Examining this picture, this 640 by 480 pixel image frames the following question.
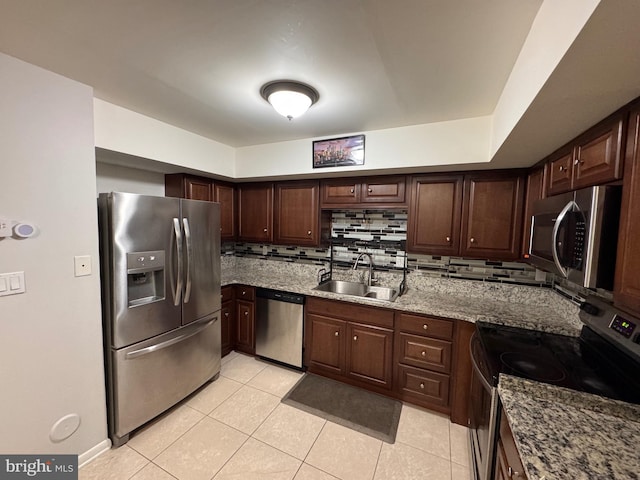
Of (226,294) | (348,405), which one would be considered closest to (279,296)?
(226,294)

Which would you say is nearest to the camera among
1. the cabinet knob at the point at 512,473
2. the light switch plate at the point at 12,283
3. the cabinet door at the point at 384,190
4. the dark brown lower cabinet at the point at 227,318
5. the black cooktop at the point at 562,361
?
the cabinet knob at the point at 512,473

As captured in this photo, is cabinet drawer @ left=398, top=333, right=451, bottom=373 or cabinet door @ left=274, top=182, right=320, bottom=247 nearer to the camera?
cabinet drawer @ left=398, top=333, right=451, bottom=373

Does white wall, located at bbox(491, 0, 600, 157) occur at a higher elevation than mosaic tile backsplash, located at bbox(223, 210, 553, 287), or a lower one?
higher

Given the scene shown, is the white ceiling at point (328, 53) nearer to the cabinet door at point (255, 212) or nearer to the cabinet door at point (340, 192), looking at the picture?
the cabinet door at point (340, 192)

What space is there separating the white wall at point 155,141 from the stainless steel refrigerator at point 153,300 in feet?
1.58

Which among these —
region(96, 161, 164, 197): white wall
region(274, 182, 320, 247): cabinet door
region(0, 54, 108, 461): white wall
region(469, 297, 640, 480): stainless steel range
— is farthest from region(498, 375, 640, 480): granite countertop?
region(96, 161, 164, 197): white wall

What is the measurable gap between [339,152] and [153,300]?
1.92m

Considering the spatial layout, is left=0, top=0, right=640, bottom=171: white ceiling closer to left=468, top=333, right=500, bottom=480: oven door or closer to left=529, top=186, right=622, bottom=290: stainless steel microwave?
left=529, top=186, right=622, bottom=290: stainless steel microwave

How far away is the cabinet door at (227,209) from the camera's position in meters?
3.03

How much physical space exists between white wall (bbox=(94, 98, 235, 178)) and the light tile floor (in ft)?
6.79

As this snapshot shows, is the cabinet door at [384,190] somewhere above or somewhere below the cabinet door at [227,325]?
above

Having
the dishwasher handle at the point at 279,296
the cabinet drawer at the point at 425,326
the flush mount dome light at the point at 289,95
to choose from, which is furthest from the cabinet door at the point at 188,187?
the cabinet drawer at the point at 425,326

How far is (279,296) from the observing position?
8.88ft

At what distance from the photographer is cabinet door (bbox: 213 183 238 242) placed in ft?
9.94
